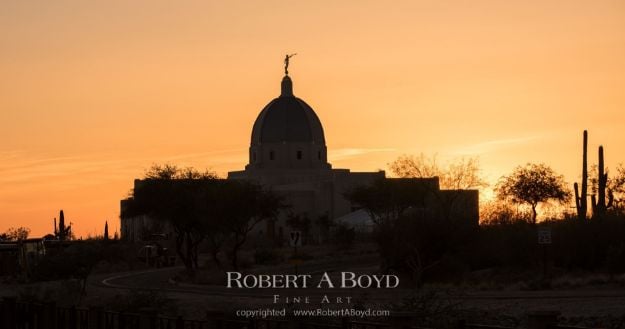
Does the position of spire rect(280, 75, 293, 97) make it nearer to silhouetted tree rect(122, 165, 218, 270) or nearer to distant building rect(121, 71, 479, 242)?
distant building rect(121, 71, 479, 242)

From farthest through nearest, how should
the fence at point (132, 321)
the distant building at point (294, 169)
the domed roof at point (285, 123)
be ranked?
1. the domed roof at point (285, 123)
2. the distant building at point (294, 169)
3. the fence at point (132, 321)

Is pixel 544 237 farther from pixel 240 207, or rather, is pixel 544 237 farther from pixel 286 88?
pixel 286 88

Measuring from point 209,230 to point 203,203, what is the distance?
58.8 inches

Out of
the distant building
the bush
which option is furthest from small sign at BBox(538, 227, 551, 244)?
the distant building

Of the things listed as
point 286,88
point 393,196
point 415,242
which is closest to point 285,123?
point 286,88

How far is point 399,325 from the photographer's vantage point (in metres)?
15.5

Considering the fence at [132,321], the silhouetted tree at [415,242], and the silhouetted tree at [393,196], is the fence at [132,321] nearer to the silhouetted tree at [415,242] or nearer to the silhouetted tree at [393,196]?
the silhouetted tree at [415,242]

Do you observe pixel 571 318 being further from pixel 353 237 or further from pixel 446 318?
pixel 353 237

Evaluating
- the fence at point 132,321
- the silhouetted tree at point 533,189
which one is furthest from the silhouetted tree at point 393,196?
the fence at point 132,321

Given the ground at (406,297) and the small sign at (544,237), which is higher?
the small sign at (544,237)

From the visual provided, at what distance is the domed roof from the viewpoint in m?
131

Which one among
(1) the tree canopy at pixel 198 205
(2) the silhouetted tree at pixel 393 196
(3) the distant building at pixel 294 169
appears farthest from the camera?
(3) the distant building at pixel 294 169

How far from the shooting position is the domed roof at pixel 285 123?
13075cm

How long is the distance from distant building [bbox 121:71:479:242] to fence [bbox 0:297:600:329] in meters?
85.1
